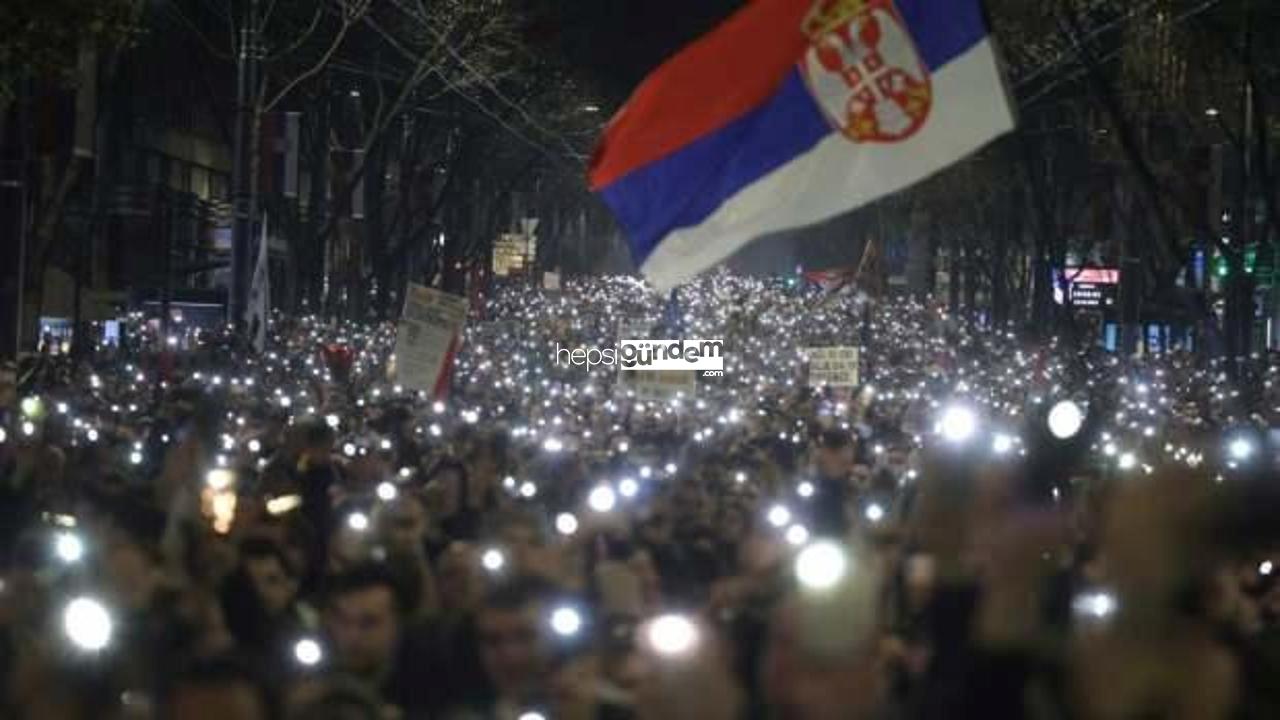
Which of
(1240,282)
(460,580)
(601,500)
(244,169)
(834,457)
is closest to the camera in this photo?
(460,580)

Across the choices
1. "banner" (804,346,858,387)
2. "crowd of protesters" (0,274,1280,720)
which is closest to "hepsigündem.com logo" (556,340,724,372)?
"banner" (804,346,858,387)

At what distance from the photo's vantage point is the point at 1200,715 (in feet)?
18.1

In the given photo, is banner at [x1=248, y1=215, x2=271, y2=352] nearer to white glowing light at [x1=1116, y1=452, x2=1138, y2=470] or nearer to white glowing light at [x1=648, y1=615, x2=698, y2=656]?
white glowing light at [x1=1116, y1=452, x2=1138, y2=470]

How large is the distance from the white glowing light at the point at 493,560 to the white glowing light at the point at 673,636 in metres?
2.00

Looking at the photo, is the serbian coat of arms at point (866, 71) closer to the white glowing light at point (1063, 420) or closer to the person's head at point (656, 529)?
the white glowing light at point (1063, 420)

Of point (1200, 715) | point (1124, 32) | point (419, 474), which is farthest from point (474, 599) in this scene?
point (1124, 32)

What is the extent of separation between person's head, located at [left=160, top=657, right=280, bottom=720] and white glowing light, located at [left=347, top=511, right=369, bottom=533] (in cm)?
468

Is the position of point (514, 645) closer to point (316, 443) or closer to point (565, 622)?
point (565, 622)

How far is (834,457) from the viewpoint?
1420cm

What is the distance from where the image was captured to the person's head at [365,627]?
25.3 ft

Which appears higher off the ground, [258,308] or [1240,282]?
[1240,282]

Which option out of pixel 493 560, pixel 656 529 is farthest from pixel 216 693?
pixel 656 529

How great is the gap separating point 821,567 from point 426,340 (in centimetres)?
1555

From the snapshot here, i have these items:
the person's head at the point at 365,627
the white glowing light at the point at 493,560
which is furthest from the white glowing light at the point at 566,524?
the person's head at the point at 365,627
